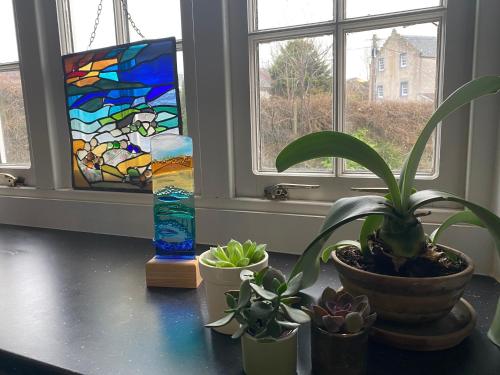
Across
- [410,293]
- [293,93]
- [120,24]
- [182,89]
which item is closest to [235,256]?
[410,293]

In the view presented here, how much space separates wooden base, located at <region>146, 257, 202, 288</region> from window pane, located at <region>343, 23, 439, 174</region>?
0.50 metres

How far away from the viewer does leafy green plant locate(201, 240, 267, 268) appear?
69 centimetres

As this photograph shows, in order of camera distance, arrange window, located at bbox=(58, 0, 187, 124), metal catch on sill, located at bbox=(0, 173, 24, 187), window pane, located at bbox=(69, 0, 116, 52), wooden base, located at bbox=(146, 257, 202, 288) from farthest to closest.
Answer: metal catch on sill, located at bbox=(0, 173, 24, 187) < window pane, located at bbox=(69, 0, 116, 52) < window, located at bbox=(58, 0, 187, 124) < wooden base, located at bbox=(146, 257, 202, 288)

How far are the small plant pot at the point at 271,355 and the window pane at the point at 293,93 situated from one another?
0.57 m

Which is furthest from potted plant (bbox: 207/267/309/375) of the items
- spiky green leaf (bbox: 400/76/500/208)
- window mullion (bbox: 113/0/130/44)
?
window mullion (bbox: 113/0/130/44)

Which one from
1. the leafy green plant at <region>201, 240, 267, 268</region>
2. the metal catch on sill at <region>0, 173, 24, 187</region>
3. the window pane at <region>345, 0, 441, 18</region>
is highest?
the window pane at <region>345, 0, 441, 18</region>

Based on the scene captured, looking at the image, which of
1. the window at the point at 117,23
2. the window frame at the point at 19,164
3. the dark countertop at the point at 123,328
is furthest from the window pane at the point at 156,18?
the dark countertop at the point at 123,328

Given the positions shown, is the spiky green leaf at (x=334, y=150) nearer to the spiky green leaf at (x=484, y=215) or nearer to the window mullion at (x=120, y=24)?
the spiky green leaf at (x=484, y=215)

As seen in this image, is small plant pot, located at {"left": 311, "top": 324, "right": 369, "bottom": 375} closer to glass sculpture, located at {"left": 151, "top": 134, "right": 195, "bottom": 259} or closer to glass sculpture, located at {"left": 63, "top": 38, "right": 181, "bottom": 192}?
glass sculpture, located at {"left": 151, "top": 134, "right": 195, "bottom": 259}

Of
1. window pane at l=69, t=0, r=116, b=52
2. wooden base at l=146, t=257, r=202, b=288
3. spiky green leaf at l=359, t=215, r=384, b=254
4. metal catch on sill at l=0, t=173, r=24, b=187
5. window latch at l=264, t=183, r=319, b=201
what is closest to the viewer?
spiky green leaf at l=359, t=215, r=384, b=254

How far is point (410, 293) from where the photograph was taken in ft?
1.84

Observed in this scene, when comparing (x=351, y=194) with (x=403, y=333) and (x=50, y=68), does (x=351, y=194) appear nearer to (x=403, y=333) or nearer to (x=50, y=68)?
(x=403, y=333)

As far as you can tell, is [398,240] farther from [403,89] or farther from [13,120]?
[13,120]

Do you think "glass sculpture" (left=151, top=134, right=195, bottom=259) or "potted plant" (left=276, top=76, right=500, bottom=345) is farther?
"glass sculpture" (left=151, top=134, right=195, bottom=259)
